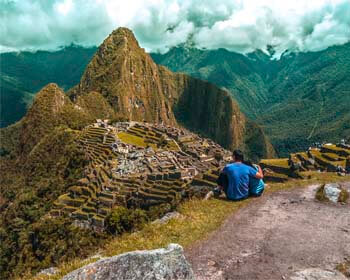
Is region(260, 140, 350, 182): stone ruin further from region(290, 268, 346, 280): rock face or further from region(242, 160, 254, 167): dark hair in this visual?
region(290, 268, 346, 280): rock face

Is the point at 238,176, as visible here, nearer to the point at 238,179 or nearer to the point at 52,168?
the point at 238,179

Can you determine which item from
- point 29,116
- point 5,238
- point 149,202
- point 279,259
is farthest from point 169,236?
point 29,116

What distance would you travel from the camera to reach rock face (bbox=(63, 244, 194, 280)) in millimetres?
6727

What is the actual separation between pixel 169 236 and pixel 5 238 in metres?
53.1

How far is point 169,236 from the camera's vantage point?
11.5 meters

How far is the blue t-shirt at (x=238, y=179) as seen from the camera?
1424 cm

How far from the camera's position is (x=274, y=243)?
10.2 m

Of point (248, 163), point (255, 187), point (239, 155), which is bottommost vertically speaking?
point (255, 187)

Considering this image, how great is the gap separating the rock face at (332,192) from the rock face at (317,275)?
716 cm

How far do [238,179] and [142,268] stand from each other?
8604 millimetres

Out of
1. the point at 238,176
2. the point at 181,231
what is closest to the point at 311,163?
the point at 238,176

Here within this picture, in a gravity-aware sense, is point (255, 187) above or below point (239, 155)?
below

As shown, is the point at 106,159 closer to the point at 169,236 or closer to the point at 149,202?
the point at 149,202

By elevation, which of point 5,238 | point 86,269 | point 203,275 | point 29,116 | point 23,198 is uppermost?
point 29,116
